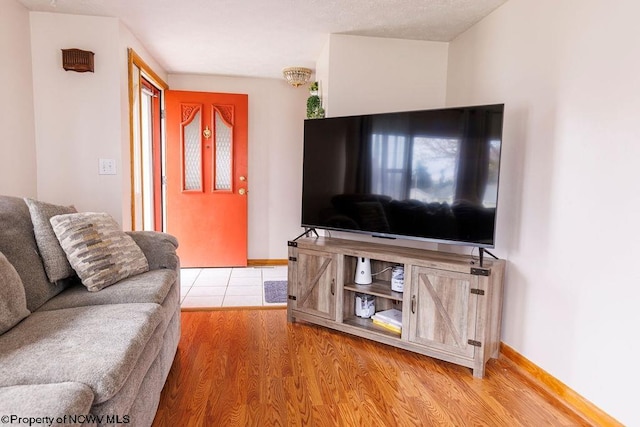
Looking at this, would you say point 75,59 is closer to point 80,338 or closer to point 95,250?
point 95,250

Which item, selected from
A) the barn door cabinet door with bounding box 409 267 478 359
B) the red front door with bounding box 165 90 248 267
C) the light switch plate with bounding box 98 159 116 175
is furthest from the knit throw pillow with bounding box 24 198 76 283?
the red front door with bounding box 165 90 248 267

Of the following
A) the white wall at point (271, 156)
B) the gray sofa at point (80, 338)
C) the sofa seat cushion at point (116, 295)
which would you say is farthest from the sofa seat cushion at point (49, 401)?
the white wall at point (271, 156)

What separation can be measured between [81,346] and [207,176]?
324 centimetres

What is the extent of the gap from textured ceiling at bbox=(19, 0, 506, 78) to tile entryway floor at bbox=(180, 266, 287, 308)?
86.3 inches

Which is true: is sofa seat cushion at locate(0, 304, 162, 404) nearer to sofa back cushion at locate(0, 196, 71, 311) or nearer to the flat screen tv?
sofa back cushion at locate(0, 196, 71, 311)

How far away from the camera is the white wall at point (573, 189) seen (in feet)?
5.44

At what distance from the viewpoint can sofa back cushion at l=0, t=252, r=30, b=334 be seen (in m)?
1.46

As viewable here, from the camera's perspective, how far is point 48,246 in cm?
189

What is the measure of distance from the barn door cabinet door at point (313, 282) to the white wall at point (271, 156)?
1.76 metres

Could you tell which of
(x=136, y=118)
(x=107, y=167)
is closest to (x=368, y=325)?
(x=107, y=167)

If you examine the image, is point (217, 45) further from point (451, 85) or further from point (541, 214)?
point (541, 214)

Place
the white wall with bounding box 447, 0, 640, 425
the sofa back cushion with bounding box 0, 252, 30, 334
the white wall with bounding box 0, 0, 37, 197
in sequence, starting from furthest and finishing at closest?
the white wall with bounding box 0, 0, 37, 197 → the white wall with bounding box 447, 0, 640, 425 → the sofa back cushion with bounding box 0, 252, 30, 334

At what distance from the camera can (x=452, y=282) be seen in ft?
7.34

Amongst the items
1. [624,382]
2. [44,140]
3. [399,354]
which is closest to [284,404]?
[399,354]
